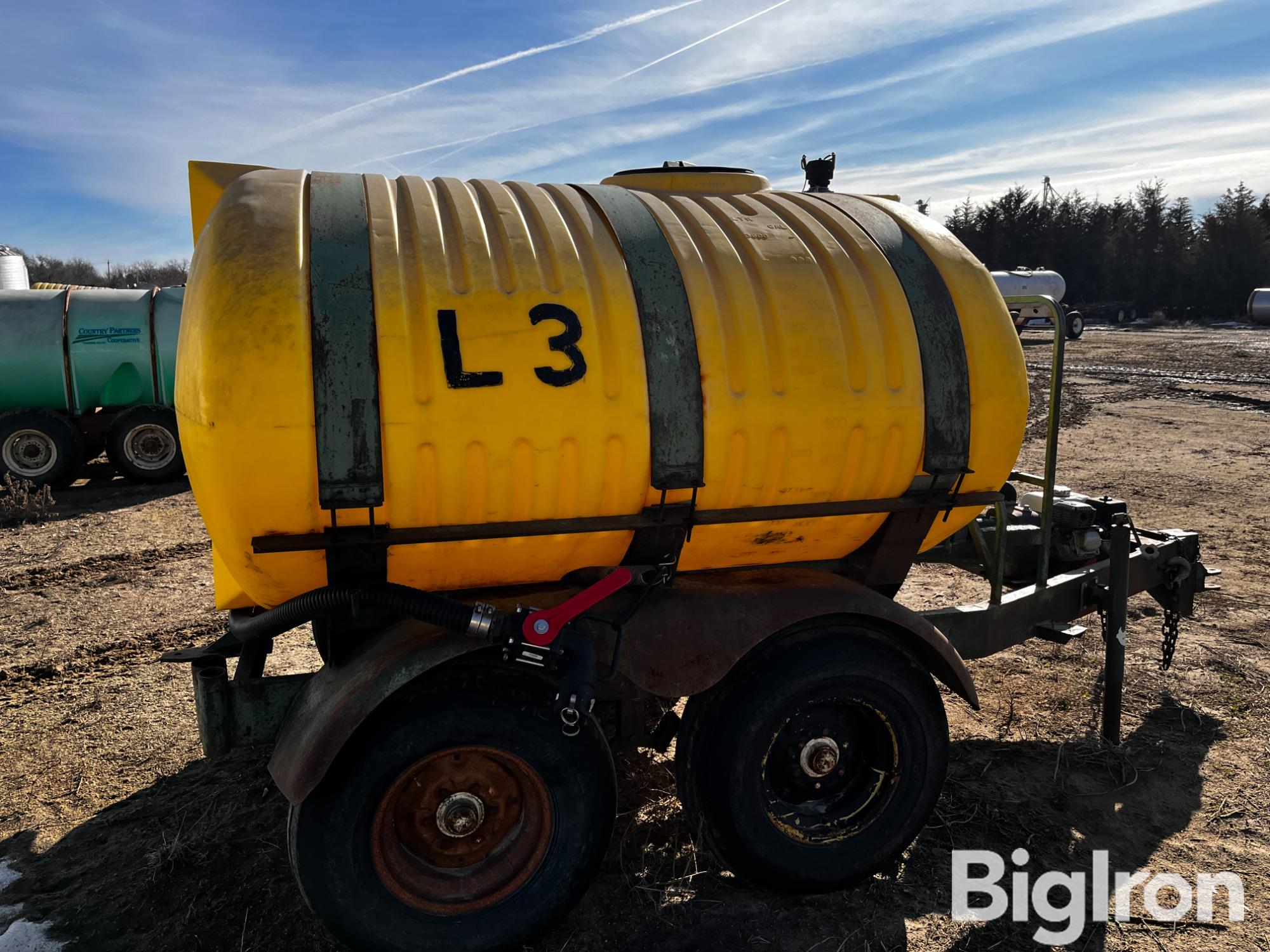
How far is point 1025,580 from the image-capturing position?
534 centimetres

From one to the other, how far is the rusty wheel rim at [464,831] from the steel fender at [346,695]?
31 centimetres

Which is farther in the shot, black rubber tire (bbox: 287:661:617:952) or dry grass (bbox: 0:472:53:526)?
dry grass (bbox: 0:472:53:526)

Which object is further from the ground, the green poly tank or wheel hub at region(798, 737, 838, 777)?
the green poly tank

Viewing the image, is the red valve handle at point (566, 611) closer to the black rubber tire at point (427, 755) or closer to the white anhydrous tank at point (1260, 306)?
the black rubber tire at point (427, 755)

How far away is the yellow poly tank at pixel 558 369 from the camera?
8.80ft

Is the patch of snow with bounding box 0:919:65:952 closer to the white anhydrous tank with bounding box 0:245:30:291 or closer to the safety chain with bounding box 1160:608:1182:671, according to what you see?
the safety chain with bounding box 1160:608:1182:671

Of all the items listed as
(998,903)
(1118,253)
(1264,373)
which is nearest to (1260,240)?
(1118,253)

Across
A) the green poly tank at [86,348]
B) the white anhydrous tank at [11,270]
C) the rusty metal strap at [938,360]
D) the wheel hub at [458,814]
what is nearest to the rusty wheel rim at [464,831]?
the wheel hub at [458,814]

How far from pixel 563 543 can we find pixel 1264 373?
21.8m

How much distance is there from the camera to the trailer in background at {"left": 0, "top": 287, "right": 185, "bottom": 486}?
10430mm

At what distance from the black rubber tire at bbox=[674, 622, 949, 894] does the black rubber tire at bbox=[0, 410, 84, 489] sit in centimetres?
1023

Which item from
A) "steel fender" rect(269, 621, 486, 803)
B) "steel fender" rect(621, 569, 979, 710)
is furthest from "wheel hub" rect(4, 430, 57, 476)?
"steel fender" rect(621, 569, 979, 710)

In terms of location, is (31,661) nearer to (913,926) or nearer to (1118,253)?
(913,926)

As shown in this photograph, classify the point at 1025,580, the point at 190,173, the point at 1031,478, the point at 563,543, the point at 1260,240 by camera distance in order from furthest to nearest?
the point at 1260,240 → the point at 1025,580 → the point at 1031,478 → the point at 190,173 → the point at 563,543
